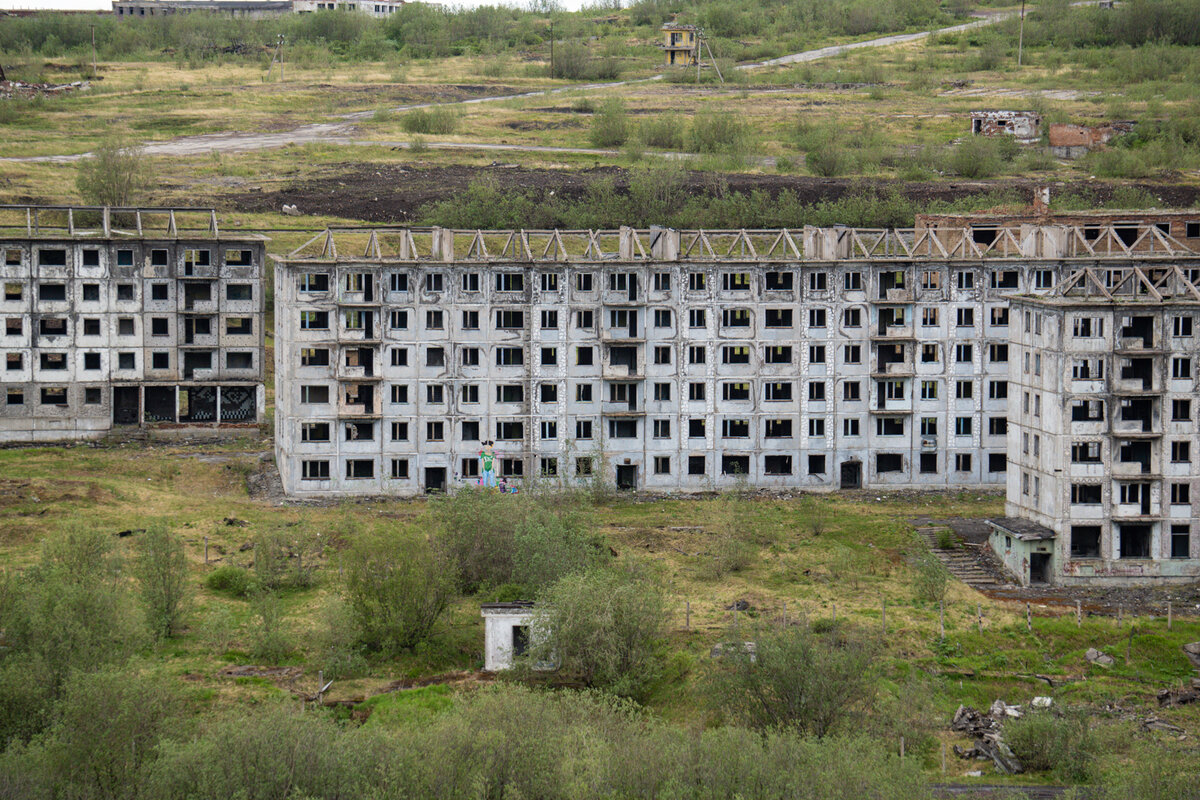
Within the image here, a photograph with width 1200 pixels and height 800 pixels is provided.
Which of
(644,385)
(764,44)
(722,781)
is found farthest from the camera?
(764,44)

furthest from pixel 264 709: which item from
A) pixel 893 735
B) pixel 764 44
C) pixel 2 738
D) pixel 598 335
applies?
pixel 764 44

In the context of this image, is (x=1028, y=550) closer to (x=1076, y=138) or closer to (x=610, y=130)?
(x=1076, y=138)

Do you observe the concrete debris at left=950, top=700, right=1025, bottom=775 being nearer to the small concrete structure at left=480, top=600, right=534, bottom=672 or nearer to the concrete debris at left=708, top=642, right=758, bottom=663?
the concrete debris at left=708, top=642, right=758, bottom=663

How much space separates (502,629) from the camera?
170 ft

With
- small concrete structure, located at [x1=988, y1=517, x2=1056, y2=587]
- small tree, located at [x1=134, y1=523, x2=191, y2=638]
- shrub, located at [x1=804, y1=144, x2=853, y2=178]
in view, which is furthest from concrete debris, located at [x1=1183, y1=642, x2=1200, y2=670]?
shrub, located at [x1=804, y1=144, x2=853, y2=178]

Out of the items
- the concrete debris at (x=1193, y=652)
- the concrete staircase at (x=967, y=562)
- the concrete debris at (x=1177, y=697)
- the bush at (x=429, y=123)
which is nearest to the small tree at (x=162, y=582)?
the concrete staircase at (x=967, y=562)

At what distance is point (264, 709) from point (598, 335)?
3561 centimetres

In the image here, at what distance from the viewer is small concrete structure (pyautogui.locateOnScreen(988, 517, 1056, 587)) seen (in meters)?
60.3

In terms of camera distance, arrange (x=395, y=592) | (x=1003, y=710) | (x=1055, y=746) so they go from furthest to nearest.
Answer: (x=395, y=592) → (x=1003, y=710) → (x=1055, y=746)

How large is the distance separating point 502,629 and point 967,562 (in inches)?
852

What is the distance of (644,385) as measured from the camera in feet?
249

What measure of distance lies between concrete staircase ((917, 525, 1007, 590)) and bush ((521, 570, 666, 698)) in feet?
54.8

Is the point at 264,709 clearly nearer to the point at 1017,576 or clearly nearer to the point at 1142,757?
the point at 1142,757

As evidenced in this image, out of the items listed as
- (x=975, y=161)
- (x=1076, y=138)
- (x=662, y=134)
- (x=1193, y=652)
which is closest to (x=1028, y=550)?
(x=1193, y=652)
